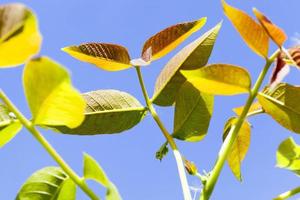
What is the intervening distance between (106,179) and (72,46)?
39 centimetres

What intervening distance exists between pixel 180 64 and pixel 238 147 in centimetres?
23

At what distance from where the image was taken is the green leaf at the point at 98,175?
2.67ft

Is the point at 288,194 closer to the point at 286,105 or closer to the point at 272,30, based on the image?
the point at 286,105

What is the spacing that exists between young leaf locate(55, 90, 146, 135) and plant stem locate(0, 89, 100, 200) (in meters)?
0.23

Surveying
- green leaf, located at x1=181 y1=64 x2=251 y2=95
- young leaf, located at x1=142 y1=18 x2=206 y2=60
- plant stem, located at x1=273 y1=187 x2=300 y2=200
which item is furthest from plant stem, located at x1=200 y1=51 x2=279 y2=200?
young leaf, located at x1=142 y1=18 x2=206 y2=60

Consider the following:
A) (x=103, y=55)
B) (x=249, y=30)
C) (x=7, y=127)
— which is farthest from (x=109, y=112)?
(x=249, y=30)

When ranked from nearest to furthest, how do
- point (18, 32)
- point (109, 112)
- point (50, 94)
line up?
point (18, 32) < point (50, 94) < point (109, 112)

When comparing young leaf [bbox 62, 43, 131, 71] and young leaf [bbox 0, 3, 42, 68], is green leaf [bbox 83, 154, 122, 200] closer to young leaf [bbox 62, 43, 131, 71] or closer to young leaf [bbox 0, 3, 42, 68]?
young leaf [bbox 0, 3, 42, 68]

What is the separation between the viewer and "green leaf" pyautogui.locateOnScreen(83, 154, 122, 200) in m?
0.81

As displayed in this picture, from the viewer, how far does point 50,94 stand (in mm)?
835

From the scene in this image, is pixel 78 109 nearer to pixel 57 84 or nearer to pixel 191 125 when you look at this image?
pixel 57 84

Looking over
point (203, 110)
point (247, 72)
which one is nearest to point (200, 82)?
point (247, 72)

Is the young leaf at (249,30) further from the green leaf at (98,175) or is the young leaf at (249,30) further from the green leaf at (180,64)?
the green leaf at (98,175)

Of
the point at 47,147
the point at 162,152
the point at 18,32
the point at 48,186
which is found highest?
the point at 18,32
